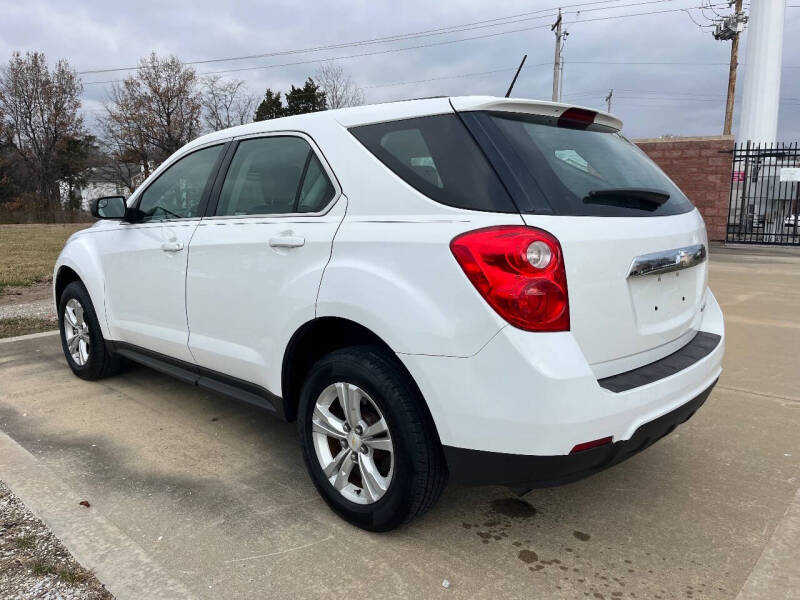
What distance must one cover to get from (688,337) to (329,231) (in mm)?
1650

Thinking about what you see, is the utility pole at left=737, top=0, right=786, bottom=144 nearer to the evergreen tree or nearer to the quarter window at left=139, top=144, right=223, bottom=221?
the quarter window at left=139, top=144, right=223, bottom=221

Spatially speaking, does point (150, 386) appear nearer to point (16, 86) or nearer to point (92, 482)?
point (92, 482)

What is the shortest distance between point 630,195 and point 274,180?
66.3 inches

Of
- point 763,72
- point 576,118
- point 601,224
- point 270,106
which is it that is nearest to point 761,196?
point 763,72

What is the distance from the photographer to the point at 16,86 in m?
40.6

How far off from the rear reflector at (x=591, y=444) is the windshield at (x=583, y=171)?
80cm

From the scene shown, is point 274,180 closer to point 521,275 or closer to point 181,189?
point 181,189

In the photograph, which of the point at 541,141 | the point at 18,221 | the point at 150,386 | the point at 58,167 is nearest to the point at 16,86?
the point at 58,167

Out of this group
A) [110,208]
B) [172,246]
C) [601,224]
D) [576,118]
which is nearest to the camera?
[601,224]

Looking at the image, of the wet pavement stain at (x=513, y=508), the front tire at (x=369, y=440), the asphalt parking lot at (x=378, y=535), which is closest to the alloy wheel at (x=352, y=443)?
the front tire at (x=369, y=440)

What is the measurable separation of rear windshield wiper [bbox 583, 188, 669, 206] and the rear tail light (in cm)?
37

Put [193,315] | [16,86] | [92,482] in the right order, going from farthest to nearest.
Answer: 1. [16,86]
2. [193,315]
3. [92,482]

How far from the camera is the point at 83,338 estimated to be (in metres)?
4.63

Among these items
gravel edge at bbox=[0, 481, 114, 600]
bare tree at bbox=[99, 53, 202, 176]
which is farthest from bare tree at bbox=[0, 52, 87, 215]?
gravel edge at bbox=[0, 481, 114, 600]
